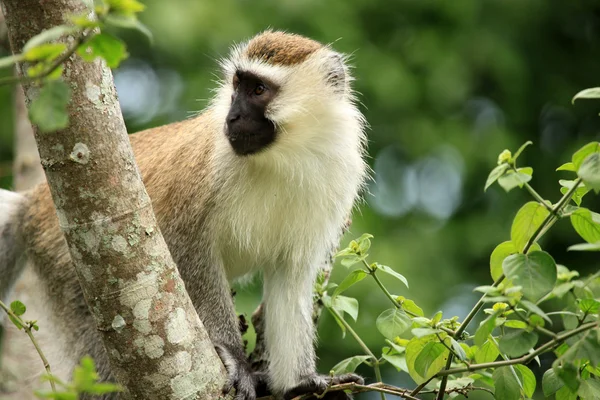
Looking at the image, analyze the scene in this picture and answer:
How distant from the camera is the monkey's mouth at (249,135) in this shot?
4.23 metres

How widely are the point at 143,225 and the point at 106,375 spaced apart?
1481 mm

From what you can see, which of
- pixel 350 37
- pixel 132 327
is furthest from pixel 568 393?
pixel 350 37

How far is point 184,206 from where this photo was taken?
441 cm

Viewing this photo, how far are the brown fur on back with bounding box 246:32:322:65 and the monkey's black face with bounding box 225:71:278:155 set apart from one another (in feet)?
0.56

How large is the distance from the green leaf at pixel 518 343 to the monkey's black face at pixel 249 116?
195 centimetres

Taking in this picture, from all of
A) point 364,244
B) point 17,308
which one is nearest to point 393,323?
point 364,244

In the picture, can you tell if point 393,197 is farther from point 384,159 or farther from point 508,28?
point 508,28

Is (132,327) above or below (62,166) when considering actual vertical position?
below

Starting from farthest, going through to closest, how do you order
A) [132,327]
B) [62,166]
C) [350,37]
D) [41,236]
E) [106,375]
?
[350,37] → [41,236] → [106,375] → [132,327] → [62,166]

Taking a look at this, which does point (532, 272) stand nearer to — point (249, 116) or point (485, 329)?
point (485, 329)

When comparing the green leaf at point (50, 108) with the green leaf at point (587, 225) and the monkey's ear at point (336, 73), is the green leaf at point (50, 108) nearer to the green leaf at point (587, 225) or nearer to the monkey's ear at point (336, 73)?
the green leaf at point (587, 225)

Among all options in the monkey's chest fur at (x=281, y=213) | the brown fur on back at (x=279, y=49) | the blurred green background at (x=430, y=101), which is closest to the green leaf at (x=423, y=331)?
the monkey's chest fur at (x=281, y=213)

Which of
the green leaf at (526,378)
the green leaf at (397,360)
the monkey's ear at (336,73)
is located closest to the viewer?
the green leaf at (526,378)

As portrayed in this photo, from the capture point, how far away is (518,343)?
2.68m
